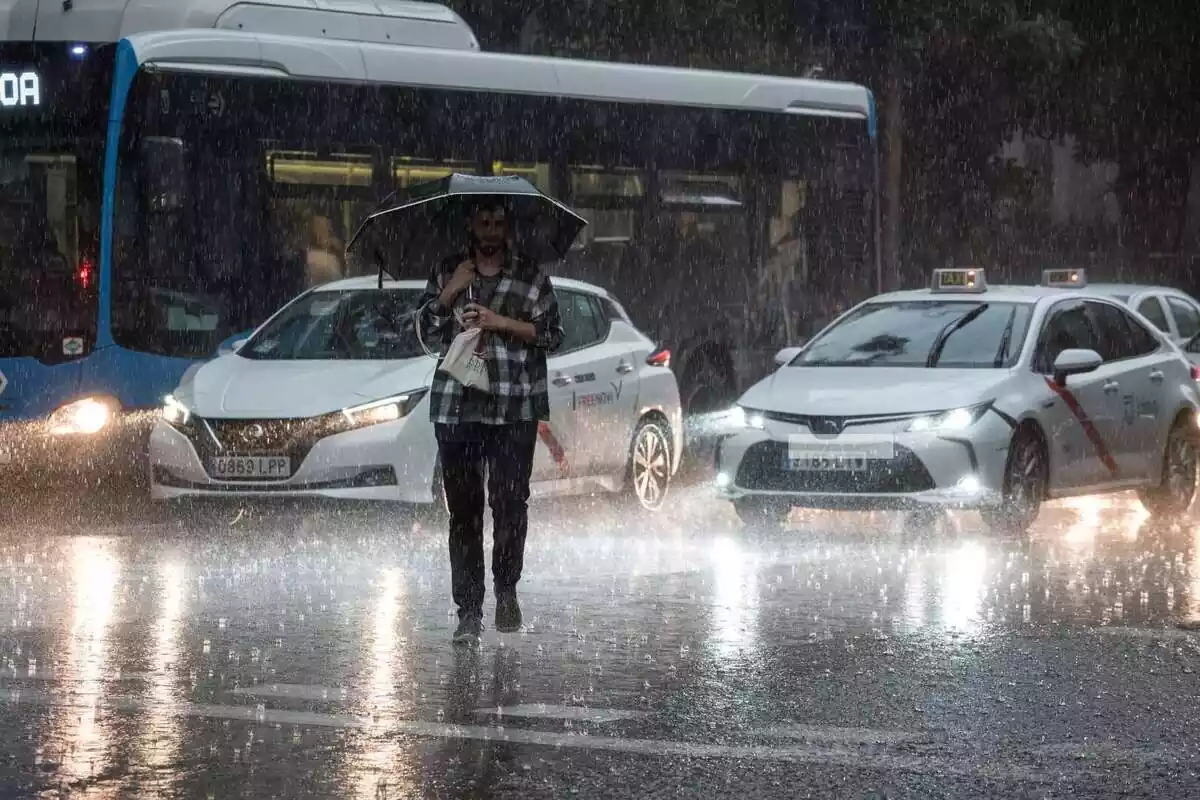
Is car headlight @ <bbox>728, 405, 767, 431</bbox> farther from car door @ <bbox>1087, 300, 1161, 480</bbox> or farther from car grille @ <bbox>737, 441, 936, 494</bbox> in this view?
car door @ <bbox>1087, 300, 1161, 480</bbox>

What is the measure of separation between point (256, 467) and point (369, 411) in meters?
0.70

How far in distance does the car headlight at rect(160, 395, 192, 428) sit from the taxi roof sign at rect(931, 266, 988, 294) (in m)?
4.80

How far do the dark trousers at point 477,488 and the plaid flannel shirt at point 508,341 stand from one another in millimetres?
91

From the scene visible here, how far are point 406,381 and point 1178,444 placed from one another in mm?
5192

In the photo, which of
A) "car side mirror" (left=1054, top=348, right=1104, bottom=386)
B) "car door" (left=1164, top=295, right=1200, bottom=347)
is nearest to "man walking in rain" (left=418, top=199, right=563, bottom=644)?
"car side mirror" (left=1054, top=348, right=1104, bottom=386)

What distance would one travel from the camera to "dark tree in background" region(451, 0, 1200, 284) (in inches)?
1185

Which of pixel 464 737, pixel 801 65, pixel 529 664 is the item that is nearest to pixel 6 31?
pixel 529 664

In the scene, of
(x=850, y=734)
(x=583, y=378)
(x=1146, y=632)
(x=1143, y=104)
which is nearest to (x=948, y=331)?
(x=583, y=378)

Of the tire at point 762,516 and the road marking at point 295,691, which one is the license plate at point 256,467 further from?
the road marking at point 295,691

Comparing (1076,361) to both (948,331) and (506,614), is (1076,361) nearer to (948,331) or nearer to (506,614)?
(948,331)

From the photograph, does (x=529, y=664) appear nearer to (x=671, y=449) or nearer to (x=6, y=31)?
(x=671, y=449)

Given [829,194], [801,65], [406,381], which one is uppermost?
[801,65]

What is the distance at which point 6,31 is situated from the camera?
17203 mm

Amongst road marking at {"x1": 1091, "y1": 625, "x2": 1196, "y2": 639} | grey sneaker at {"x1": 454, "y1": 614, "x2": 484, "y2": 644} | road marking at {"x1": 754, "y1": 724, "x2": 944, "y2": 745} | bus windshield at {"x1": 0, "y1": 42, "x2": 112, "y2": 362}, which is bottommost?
road marking at {"x1": 754, "y1": 724, "x2": 944, "y2": 745}
